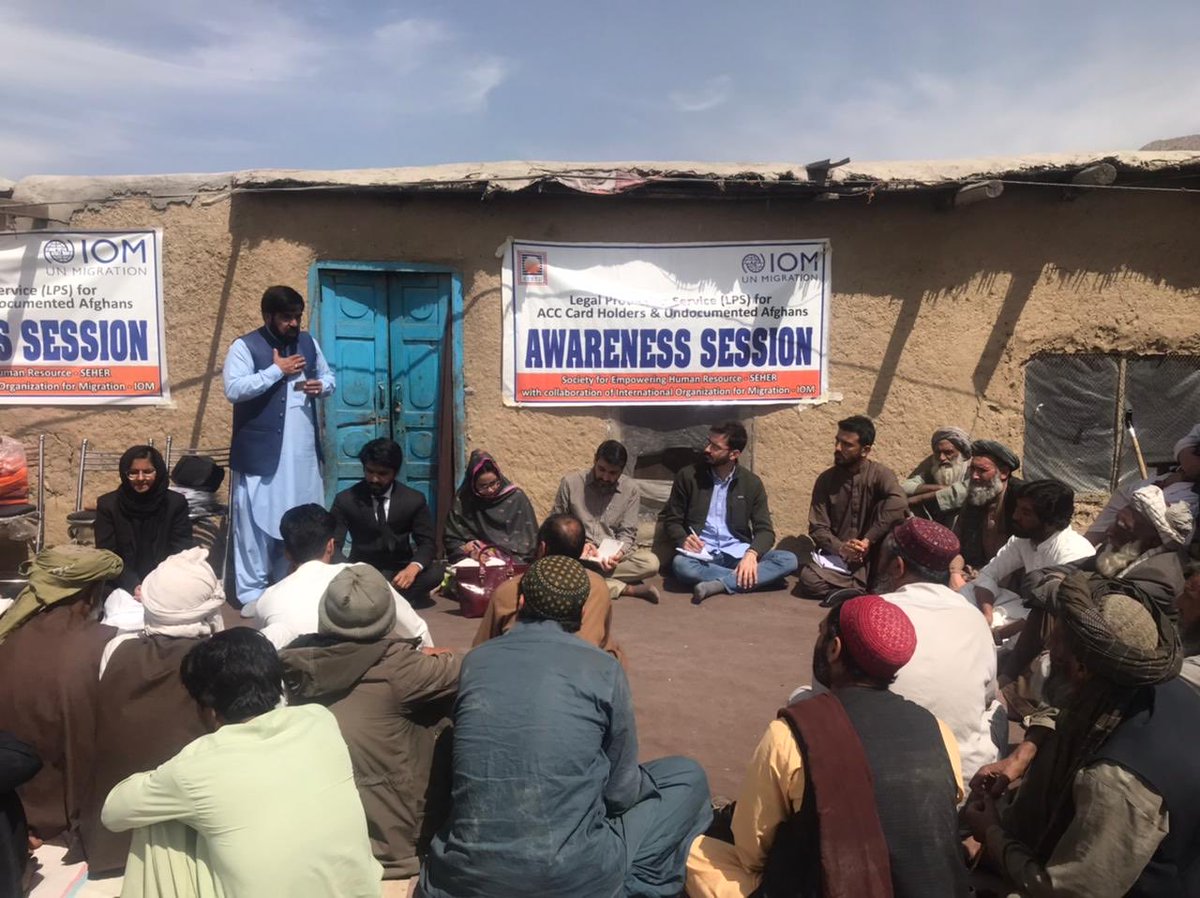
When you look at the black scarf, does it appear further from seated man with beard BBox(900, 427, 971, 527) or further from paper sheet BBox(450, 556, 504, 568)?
seated man with beard BBox(900, 427, 971, 527)

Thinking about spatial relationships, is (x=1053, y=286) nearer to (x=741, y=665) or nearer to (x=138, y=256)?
(x=741, y=665)

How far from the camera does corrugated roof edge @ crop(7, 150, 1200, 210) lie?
19.5ft

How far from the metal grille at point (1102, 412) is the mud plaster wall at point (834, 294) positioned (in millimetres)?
130

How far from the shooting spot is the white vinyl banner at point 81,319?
612 centimetres

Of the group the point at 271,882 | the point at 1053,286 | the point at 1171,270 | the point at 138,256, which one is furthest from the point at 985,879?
the point at 138,256

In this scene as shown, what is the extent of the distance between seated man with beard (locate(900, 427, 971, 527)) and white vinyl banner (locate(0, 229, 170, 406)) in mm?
5002

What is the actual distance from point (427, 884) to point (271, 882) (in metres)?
0.45

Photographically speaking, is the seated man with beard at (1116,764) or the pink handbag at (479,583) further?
the pink handbag at (479,583)

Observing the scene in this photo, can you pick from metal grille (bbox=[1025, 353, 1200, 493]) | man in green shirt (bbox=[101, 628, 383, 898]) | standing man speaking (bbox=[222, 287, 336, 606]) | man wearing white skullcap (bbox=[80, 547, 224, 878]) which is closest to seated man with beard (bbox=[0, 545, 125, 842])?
man wearing white skullcap (bbox=[80, 547, 224, 878])

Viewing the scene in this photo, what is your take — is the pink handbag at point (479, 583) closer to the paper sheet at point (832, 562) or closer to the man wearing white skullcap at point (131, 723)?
the paper sheet at point (832, 562)

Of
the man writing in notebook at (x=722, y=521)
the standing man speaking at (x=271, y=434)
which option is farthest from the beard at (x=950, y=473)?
the standing man speaking at (x=271, y=434)

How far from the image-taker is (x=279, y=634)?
319 centimetres

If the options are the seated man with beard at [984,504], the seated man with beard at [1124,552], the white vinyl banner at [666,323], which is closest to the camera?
the seated man with beard at [1124,552]

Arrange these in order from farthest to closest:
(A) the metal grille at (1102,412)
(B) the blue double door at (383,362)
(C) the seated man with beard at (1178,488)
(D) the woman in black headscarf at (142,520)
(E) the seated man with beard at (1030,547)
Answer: (A) the metal grille at (1102,412), (B) the blue double door at (383,362), (D) the woman in black headscarf at (142,520), (C) the seated man with beard at (1178,488), (E) the seated man with beard at (1030,547)
